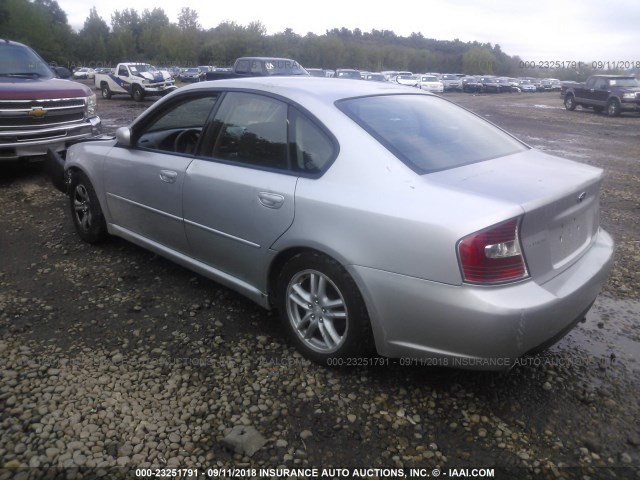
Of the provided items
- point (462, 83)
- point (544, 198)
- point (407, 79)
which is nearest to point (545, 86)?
point (462, 83)

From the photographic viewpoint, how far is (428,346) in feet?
8.26

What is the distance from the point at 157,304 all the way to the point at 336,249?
1.71 meters

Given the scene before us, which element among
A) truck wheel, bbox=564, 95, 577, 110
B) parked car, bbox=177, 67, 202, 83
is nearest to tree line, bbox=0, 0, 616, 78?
parked car, bbox=177, 67, 202, 83

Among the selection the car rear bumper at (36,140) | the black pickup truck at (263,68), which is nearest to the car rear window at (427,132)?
the car rear bumper at (36,140)

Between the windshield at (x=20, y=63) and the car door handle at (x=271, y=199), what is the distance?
6480 millimetres

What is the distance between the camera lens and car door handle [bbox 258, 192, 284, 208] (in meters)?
2.96

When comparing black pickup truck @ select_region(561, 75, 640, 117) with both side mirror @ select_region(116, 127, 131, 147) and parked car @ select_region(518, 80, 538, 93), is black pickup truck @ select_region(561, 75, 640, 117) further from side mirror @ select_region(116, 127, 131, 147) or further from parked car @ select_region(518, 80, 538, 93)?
parked car @ select_region(518, 80, 538, 93)

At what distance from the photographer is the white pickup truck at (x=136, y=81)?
24906mm

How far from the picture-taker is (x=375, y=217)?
253 cm

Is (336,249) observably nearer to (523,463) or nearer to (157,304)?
(523,463)

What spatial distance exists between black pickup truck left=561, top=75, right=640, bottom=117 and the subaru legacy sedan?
21.4 metres

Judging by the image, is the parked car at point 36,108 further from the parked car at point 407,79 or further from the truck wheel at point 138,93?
the parked car at point 407,79

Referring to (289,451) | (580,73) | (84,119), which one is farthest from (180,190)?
(580,73)

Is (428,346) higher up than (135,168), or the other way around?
(135,168)
